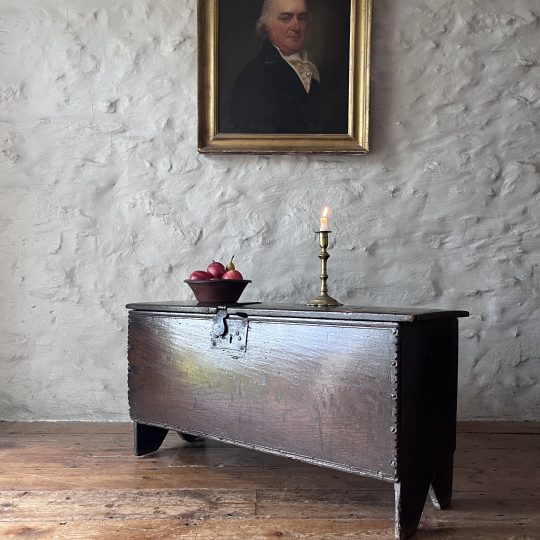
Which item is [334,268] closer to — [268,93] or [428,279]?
[428,279]

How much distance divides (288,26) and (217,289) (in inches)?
53.7

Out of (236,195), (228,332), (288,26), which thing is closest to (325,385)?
(228,332)

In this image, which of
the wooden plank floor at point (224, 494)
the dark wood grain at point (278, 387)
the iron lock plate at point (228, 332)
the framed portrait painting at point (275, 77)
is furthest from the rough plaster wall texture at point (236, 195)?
the iron lock plate at point (228, 332)

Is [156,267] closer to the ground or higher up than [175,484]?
higher up

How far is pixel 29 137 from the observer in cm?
276

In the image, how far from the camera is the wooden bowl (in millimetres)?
2131

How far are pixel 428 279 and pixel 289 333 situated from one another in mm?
1119

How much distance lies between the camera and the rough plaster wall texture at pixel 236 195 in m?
2.68

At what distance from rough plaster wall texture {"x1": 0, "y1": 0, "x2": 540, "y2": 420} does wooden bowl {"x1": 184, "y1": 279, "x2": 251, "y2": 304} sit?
0.56 meters

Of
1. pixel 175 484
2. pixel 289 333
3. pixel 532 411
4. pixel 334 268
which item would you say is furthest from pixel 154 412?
pixel 532 411

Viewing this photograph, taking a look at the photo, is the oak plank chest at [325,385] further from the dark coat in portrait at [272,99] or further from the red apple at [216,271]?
the dark coat in portrait at [272,99]

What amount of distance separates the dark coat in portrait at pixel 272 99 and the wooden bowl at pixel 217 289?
35.4 inches

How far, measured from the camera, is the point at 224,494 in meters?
1.85

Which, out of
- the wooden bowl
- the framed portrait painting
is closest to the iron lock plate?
the wooden bowl
